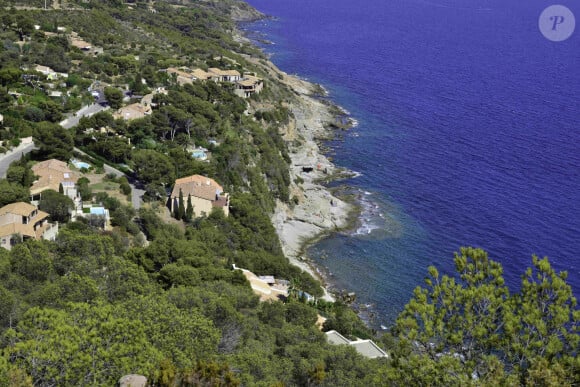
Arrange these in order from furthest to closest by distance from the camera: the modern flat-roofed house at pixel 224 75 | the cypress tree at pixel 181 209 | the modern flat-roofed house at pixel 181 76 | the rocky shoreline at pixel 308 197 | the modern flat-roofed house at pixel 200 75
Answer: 1. the modern flat-roofed house at pixel 224 75
2. the modern flat-roofed house at pixel 200 75
3. the modern flat-roofed house at pixel 181 76
4. the rocky shoreline at pixel 308 197
5. the cypress tree at pixel 181 209

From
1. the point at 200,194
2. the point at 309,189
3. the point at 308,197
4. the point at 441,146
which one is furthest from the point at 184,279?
the point at 441,146

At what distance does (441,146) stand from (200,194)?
36209 millimetres

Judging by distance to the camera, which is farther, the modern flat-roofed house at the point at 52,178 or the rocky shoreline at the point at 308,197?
the rocky shoreline at the point at 308,197

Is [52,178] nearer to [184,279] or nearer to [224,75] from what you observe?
[184,279]

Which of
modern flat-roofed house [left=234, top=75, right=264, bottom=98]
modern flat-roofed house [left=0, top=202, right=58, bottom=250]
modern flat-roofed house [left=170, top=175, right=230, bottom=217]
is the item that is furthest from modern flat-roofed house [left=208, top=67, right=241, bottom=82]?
modern flat-roofed house [left=0, top=202, right=58, bottom=250]

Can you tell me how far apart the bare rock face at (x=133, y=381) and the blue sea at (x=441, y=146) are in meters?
24.9

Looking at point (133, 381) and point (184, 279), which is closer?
point (133, 381)

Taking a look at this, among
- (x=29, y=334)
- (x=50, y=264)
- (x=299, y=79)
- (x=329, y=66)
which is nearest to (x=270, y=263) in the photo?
(x=50, y=264)

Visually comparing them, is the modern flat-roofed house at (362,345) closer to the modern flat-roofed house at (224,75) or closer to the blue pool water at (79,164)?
the blue pool water at (79,164)

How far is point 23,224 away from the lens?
28.8m

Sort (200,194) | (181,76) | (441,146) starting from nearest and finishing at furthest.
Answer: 1. (200,194)
2. (181,76)
3. (441,146)

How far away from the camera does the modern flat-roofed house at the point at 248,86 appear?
66.7m

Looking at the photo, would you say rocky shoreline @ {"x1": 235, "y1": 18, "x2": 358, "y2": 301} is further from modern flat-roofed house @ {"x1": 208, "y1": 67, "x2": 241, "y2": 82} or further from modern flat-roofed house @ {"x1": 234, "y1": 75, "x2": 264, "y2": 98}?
modern flat-roofed house @ {"x1": 208, "y1": 67, "x2": 241, "y2": 82}

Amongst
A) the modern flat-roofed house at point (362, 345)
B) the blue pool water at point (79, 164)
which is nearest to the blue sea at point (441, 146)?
the modern flat-roofed house at point (362, 345)
